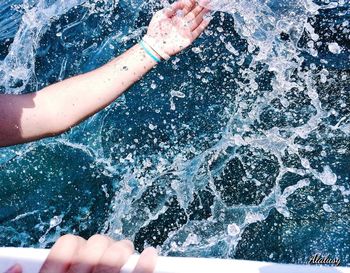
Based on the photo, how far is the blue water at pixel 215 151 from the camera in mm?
2723

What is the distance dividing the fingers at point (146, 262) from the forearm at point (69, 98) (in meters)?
1.29

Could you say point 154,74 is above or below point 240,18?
below

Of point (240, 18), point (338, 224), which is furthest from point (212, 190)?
point (240, 18)

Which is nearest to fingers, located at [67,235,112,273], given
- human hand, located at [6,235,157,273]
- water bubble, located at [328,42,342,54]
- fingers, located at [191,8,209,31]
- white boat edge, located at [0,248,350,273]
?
human hand, located at [6,235,157,273]

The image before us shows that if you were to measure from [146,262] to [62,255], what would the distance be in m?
0.21

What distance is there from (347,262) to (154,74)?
2176mm

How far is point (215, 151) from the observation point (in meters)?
3.09

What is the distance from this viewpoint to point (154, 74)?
12.0 feet

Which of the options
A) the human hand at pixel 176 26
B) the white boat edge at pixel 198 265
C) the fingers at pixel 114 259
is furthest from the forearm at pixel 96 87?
the fingers at pixel 114 259

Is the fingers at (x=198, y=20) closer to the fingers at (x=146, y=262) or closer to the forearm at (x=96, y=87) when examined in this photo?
the forearm at (x=96, y=87)

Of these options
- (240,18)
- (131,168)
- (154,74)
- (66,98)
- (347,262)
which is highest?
(66,98)

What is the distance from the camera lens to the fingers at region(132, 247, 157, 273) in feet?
3.23

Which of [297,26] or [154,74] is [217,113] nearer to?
[154,74]

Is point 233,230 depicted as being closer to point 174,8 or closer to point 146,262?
point 174,8
